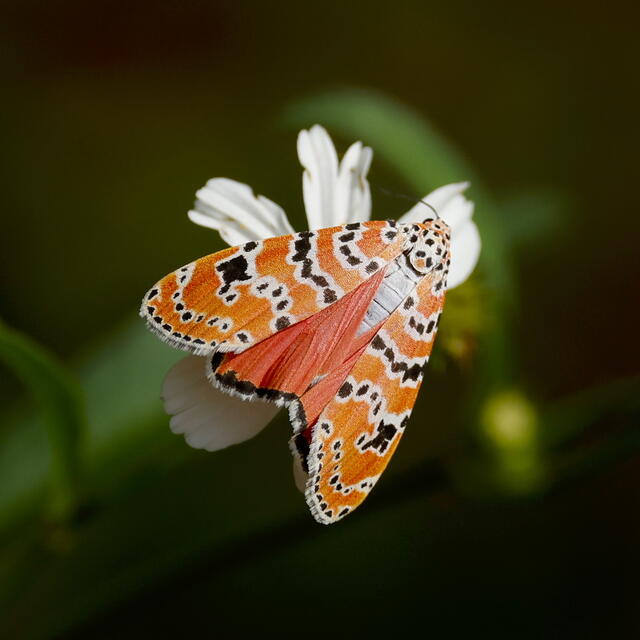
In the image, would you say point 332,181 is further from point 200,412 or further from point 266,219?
point 200,412

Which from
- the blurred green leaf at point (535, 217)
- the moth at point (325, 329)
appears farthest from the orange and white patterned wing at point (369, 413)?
the blurred green leaf at point (535, 217)

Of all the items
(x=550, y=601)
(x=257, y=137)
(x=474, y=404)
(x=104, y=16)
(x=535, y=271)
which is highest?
(x=104, y=16)

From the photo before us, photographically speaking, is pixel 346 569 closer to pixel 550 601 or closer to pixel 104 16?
pixel 550 601

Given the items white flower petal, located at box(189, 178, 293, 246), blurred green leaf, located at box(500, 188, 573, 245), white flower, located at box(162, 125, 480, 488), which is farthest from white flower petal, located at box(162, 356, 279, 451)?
blurred green leaf, located at box(500, 188, 573, 245)

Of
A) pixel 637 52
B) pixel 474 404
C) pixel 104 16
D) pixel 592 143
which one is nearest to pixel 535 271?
pixel 592 143

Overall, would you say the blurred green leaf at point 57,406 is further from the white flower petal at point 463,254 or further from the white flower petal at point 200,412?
the white flower petal at point 463,254

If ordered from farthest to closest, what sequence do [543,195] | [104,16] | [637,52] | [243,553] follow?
[637,52] < [104,16] < [543,195] < [243,553]
